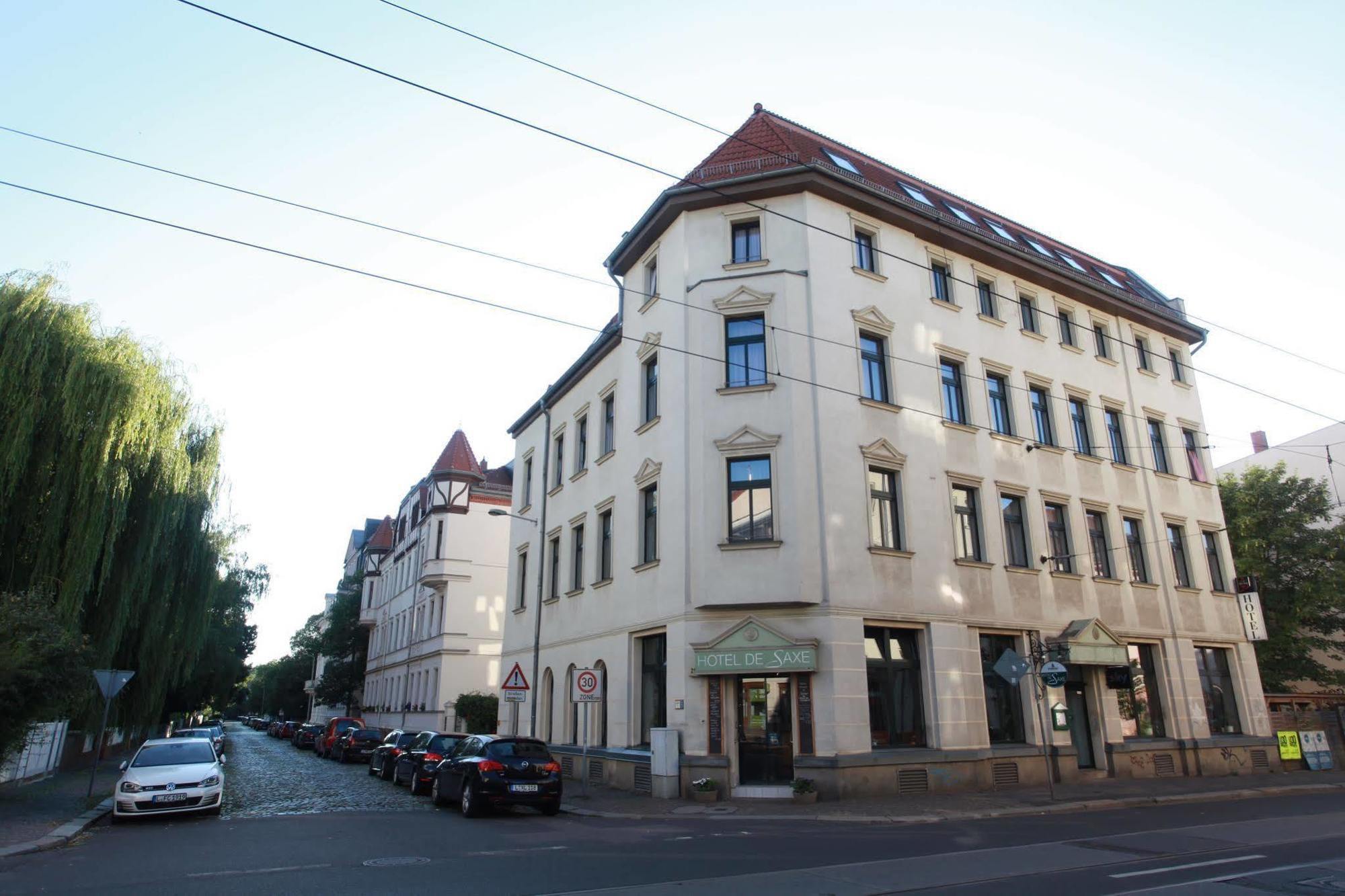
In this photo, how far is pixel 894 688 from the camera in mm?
18891

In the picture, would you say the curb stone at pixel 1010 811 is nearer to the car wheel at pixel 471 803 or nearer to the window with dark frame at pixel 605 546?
the car wheel at pixel 471 803

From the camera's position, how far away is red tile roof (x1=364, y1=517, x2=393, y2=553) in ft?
212

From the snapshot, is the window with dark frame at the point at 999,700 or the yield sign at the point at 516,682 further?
the yield sign at the point at 516,682

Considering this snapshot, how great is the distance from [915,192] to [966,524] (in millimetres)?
11487

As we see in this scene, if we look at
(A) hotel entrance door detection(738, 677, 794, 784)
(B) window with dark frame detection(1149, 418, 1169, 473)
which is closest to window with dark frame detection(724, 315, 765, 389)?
(A) hotel entrance door detection(738, 677, 794, 784)

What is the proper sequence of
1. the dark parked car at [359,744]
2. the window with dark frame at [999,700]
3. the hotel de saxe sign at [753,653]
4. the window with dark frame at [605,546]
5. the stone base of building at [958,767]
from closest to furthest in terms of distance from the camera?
the stone base of building at [958,767]
the hotel de saxe sign at [753,653]
the window with dark frame at [999,700]
the window with dark frame at [605,546]
the dark parked car at [359,744]

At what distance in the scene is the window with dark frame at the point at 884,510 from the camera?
774 inches

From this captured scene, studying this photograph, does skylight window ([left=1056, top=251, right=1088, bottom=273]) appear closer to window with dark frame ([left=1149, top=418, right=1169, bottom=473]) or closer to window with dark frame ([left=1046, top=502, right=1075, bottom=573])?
window with dark frame ([left=1149, top=418, right=1169, bottom=473])

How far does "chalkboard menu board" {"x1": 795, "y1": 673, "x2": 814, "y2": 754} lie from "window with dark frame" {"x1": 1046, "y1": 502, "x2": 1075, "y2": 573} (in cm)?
884

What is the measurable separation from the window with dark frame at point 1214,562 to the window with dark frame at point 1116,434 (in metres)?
3.98

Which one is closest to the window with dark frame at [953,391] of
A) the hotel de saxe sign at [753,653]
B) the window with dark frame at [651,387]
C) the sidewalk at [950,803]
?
the window with dark frame at [651,387]

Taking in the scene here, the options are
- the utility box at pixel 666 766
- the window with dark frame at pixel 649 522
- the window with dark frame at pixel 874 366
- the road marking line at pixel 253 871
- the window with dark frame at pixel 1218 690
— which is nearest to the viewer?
the road marking line at pixel 253 871

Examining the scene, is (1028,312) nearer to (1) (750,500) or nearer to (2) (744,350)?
(2) (744,350)

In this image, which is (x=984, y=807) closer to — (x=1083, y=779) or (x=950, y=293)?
(x=1083, y=779)
